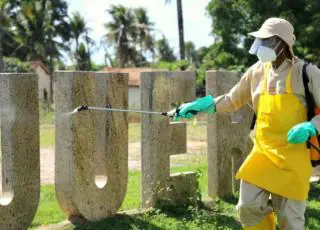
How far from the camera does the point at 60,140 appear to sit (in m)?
5.44

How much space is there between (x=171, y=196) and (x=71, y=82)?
186 cm

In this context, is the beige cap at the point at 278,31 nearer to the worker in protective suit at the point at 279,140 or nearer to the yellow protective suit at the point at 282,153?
the worker in protective suit at the point at 279,140

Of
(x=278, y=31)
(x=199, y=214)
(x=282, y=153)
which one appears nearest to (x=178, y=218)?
(x=199, y=214)

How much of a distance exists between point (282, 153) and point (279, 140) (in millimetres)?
98

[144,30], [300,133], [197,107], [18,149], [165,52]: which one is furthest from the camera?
[165,52]

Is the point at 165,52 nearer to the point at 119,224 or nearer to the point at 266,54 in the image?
the point at 119,224

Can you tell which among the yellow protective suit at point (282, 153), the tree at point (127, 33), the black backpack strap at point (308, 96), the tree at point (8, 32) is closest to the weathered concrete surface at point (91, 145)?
the yellow protective suit at point (282, 153)

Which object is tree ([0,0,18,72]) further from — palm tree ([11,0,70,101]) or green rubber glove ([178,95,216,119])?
green rubber glove ([178,95,216,119])

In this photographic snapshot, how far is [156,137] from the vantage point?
6.38 metres

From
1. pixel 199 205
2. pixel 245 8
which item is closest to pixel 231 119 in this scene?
pixel 199 205

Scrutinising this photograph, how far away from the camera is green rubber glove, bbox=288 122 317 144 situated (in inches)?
166

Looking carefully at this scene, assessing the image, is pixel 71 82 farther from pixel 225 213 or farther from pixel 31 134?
pixel 225 213

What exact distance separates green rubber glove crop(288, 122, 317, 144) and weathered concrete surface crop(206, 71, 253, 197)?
114 inches

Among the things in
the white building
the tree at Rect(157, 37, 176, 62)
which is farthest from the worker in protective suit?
the tree at Rect(157, 37, 176, 62)
